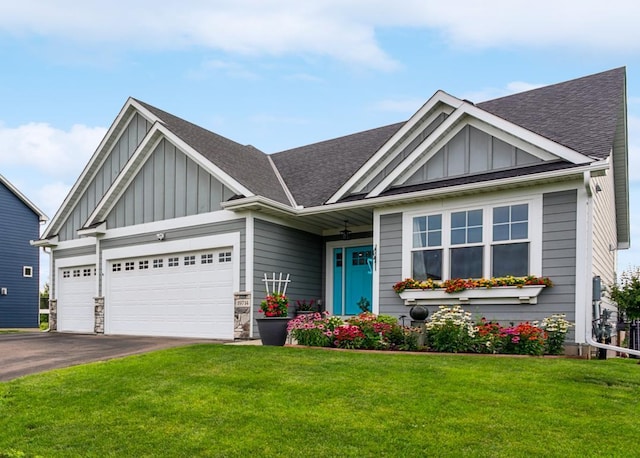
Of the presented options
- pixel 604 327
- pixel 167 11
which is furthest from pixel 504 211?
pixel 167 11

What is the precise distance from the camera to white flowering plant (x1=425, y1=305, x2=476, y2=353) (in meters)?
8.75

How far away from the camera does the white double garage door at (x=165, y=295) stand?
12453mm

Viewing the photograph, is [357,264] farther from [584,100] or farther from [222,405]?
[222,405]

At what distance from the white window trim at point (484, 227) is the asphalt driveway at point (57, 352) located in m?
5.16

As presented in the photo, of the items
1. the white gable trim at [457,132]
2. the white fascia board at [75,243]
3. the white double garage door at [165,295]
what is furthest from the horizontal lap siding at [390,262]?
the white fascia board at [75,243]

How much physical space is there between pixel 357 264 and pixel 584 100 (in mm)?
6526

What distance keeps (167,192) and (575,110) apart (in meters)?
9.97

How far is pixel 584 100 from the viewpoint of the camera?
1105 centimetres

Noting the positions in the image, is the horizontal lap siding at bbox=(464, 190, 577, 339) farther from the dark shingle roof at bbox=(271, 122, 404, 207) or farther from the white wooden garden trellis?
the white wooden garden trellis

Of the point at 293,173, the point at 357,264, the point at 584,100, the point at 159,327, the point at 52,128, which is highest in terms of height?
the point at 52,128

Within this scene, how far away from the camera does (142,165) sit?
14.3m

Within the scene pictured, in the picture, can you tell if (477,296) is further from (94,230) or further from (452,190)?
(94,230)

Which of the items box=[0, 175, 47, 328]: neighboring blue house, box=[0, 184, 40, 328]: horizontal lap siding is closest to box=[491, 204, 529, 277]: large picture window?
box=[0, 175, 47, 328]: neighboring blue house

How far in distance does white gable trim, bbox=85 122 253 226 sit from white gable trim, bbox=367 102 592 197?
3.32 m
